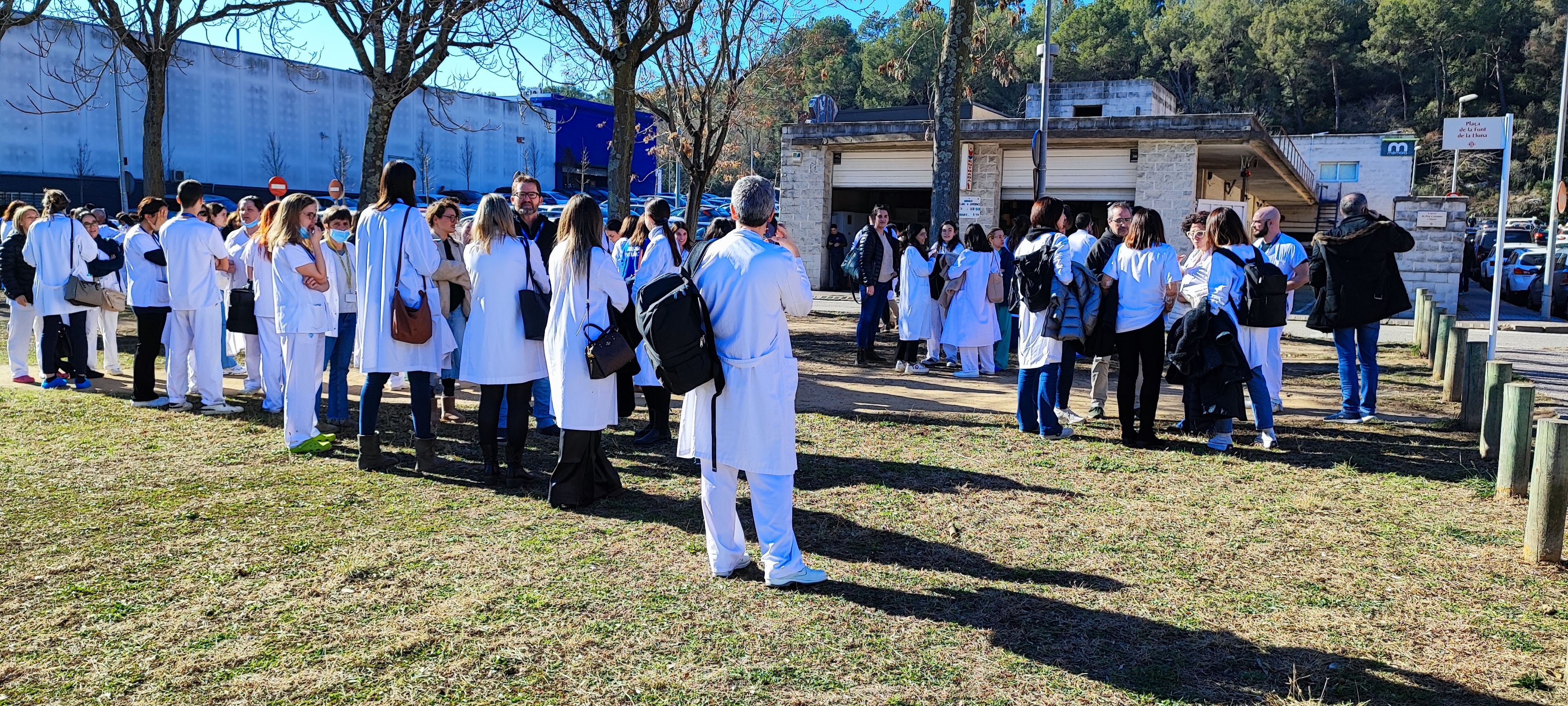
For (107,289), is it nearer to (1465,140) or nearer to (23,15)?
(23,15)

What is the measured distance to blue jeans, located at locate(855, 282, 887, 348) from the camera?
13.0 metres

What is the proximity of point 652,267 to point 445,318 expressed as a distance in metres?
1.53

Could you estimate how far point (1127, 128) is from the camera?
78.2 feet

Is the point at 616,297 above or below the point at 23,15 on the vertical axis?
below

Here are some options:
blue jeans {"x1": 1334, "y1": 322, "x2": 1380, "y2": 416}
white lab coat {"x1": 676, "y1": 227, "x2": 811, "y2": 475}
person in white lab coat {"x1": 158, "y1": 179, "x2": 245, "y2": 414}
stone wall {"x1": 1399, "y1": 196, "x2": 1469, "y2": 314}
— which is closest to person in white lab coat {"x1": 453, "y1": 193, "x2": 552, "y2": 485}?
white lab coat {"x1": 676, "y1": 227, "x2": 811, "y2": 475}

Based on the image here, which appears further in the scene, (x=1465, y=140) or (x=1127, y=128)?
(x=1127, y=128)

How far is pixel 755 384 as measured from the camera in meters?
4.72

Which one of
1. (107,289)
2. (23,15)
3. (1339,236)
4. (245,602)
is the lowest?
(245,602)

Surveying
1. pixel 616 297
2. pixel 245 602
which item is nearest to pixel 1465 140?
pixel 616 297

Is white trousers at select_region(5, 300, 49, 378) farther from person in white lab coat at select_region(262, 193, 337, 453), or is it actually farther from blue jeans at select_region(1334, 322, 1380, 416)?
blue jeans at select_region(1334, 322, 1380, 416)

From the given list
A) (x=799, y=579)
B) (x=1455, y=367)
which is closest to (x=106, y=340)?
(x=799, y=579)

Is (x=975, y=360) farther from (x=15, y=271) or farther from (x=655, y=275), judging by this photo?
(x=15, y=271)

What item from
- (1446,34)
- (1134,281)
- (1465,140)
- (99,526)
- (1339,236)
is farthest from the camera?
(1446,34)

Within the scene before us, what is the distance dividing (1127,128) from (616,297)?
67.0 feet
